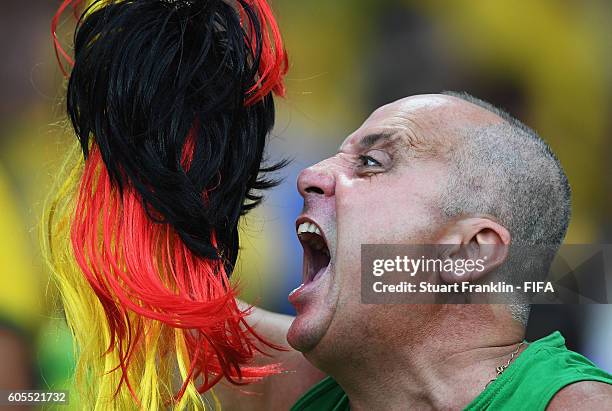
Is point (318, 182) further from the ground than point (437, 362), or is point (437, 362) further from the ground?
point (318, 182)

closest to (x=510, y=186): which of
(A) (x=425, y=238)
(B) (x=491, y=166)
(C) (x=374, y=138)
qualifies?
(B) (x=491, y=166)

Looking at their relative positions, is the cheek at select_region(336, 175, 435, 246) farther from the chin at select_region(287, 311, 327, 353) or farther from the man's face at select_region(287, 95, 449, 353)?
the chin at select_region(287, 311, 327, 353)

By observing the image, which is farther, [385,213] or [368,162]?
[368,162]

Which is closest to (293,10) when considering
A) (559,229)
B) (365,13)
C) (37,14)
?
(365,13)

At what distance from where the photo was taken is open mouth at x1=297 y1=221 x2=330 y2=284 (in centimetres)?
209

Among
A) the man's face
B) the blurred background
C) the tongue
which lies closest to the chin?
the man's face

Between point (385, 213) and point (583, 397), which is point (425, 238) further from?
point (583, 397)

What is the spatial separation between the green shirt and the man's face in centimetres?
25

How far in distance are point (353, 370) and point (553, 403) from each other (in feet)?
1.50

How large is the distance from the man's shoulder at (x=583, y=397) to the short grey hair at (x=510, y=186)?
0.30m

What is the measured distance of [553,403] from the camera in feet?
5.80

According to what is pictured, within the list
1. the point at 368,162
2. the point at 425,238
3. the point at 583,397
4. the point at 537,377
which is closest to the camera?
the point at 583,397

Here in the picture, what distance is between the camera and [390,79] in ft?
13.0

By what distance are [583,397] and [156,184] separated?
934 millimetres
